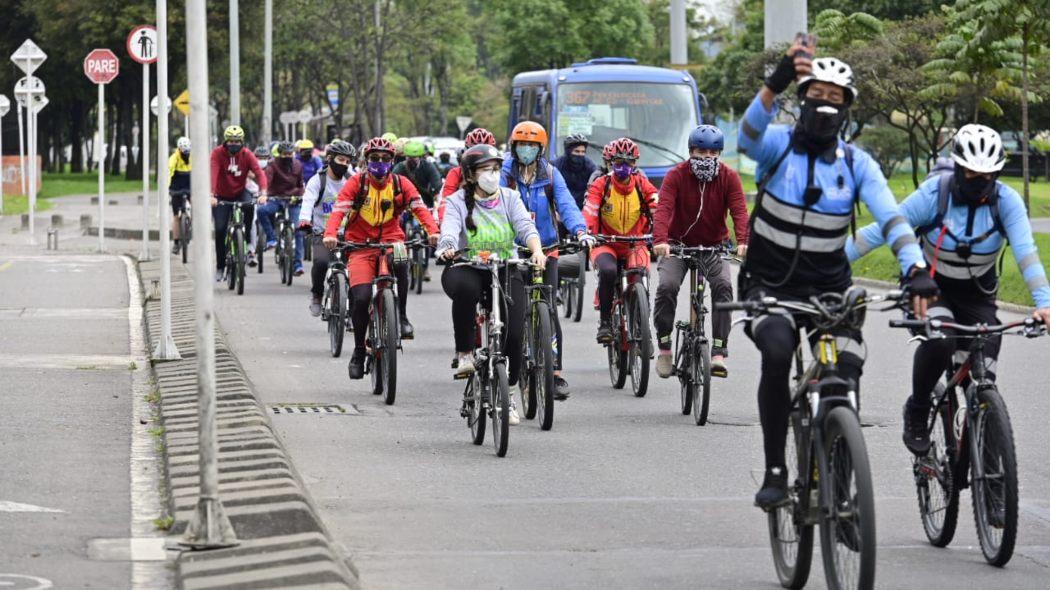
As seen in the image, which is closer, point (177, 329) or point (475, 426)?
point (475, 426)

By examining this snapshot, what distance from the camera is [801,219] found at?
22.9 ft

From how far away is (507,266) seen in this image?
11.0 meters

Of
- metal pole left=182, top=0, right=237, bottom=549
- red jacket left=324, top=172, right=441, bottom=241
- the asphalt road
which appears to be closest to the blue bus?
the asphalt road

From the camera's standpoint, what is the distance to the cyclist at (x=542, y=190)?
12.3 m

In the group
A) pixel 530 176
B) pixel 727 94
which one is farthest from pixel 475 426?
pixel 727 94

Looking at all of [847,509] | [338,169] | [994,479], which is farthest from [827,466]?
[338,169]

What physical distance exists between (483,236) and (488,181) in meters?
0.32

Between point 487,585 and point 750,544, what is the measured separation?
132 cm

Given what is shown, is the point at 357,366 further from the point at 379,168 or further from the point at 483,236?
the point at 483,236

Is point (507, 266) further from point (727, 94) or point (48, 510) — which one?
point (727, 94)

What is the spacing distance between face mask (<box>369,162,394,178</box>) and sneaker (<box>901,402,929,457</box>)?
20.0 ft

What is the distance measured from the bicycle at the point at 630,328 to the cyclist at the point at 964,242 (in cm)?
492

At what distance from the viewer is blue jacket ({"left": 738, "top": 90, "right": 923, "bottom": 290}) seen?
22.6 feet

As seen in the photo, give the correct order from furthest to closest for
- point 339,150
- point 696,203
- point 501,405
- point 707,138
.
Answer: point 339,150 → point 696,203 → point 707,138 → point 501,405
